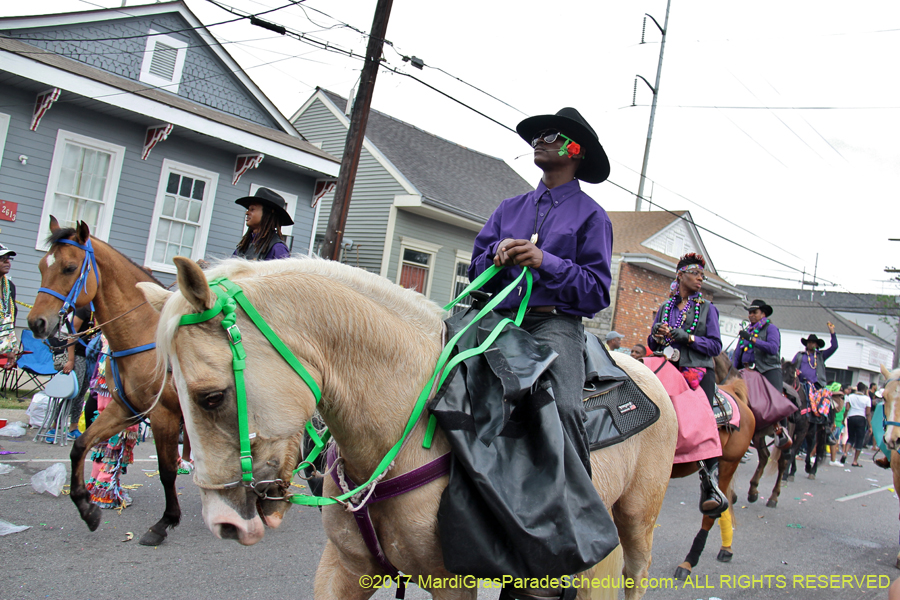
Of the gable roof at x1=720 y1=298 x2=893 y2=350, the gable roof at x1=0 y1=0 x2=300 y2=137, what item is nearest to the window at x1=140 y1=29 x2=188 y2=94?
the gable roof at x1=0 y1=0 x2=300 y2=137

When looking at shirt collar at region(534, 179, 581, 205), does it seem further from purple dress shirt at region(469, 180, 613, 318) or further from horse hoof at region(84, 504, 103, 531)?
horse hoof at region(84, 504, 103, 531)

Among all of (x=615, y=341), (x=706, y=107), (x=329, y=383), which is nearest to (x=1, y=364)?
(x=329, y=383)

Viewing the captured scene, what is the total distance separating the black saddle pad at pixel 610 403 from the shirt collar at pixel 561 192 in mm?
760

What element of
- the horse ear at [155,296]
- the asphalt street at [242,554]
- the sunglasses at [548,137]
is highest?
the sunglasses at [548,137]

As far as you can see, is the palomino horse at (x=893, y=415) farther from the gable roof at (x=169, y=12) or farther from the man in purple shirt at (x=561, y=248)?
the gable roof at (x=169, y=12)

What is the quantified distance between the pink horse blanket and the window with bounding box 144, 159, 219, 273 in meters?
10.1

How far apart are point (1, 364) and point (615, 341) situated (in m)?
10.4

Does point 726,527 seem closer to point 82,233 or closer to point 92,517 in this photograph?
point 92,517

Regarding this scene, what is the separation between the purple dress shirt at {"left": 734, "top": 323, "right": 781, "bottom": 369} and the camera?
8.36 m

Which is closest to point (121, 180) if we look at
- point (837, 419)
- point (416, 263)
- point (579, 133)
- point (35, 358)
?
point (35, 358)

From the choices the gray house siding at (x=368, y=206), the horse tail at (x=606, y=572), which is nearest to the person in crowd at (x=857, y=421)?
the gray house siding at (x=368, y=206)

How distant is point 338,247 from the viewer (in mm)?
9328

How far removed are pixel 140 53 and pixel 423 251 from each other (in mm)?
8560

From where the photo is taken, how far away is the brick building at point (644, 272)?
19.2 meters
